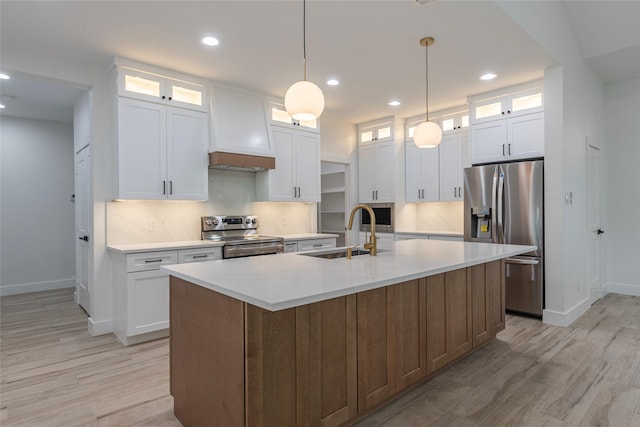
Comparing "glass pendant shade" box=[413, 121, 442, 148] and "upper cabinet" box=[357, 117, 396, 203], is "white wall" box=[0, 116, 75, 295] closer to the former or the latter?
"upper cabinet" box=[357, 117, 396, 203]

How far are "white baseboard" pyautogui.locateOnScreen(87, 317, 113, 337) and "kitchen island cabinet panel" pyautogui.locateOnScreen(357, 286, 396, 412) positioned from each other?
9.86 feet

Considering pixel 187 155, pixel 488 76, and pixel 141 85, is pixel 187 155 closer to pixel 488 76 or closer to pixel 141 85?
pixel 141 85

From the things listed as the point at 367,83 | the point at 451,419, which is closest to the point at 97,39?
the point at 367,83

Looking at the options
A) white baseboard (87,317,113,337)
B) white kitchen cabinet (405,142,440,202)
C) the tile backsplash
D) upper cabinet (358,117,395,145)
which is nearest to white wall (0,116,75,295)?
white baseboard (87,317,113,337)

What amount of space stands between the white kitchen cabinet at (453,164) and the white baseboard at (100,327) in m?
4.57

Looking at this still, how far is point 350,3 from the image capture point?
2652 mm

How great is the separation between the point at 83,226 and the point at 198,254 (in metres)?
1.80

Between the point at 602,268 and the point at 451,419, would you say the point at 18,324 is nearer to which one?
the point at 451,419

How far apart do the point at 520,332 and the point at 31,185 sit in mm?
6973

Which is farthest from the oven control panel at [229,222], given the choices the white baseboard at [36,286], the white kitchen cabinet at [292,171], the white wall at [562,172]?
the white wall at [562,172]

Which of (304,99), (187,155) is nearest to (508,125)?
(304,99)

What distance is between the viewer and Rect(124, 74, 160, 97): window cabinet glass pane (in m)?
3.59

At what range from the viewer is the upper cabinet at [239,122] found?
413 cm

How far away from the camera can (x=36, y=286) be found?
5.62 m
